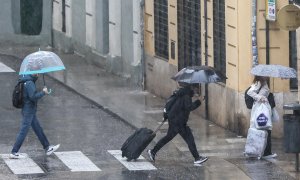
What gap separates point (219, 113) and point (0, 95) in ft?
21.0

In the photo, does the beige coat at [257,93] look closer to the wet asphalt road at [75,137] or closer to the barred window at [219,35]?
the wet asphalt road at [75,137]

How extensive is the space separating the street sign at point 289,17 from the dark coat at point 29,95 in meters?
4.39

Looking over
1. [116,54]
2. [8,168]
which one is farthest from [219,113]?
[116,54]

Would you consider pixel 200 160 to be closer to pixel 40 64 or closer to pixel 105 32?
pixel 40 64

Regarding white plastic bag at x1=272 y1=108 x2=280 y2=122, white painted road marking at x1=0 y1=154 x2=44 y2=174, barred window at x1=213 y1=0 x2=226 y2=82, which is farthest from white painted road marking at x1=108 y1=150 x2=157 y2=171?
barred window at x1=213 y1=0 x2=226 y2=82

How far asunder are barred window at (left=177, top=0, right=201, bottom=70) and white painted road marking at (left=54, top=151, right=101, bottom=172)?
17.6 ft

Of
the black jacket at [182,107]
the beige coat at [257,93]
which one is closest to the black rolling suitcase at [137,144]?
the black jacket at [182,107]

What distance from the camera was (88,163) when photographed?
20609 millimetres

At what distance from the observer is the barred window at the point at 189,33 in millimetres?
26000

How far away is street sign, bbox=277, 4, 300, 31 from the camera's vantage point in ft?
69.8

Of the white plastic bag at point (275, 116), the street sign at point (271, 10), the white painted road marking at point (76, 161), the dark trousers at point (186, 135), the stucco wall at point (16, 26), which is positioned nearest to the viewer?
the white painted road marking at point (76, 161)

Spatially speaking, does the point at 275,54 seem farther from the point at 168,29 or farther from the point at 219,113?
the point at 168,29

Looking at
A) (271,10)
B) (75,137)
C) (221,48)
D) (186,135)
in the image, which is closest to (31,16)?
A: (221,48)

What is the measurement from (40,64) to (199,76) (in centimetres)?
271
